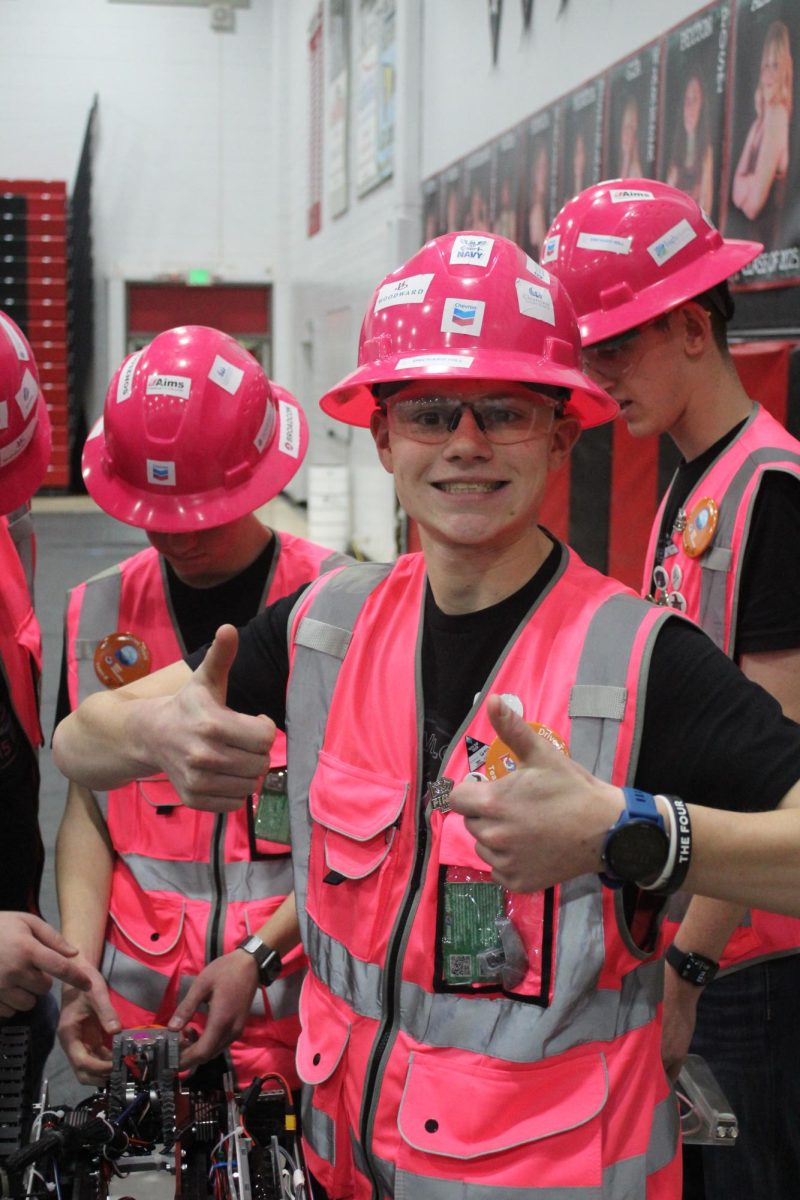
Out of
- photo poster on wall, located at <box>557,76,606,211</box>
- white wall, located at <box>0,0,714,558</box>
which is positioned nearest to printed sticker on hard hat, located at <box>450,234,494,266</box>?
photo poster on wall, located at <box>557,76,606,211</box>

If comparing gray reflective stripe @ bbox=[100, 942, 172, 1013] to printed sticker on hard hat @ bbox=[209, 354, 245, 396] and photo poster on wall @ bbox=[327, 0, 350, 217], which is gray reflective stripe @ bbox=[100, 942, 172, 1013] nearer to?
printed sticker on hard hat @ bbox=[209, 354, 245, 396]

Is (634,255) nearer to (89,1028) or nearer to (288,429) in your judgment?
(288,429)

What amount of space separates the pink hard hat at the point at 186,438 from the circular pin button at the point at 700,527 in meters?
0.74

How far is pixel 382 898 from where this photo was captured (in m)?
1.43

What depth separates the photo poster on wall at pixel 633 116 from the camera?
4016 mm

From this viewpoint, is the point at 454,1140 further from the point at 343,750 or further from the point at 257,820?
the point at 257,820

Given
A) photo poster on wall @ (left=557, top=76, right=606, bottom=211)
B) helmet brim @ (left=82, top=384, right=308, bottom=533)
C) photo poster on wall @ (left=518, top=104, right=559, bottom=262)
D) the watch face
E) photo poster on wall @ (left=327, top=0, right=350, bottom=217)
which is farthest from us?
photo poster on wall @ (left=327, top=0, right=350, bottom=217)

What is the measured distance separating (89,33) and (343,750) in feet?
50.2

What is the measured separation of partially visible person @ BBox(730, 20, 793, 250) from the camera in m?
3.11

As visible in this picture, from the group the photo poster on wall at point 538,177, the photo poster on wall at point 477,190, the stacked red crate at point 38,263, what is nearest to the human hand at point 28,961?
the photo poster on wall at point 538,177

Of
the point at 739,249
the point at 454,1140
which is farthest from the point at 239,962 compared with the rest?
the point at 739,249

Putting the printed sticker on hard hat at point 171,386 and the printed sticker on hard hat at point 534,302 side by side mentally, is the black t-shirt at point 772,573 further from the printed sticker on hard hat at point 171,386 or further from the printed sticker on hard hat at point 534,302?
the printed sticker on hard hat at point 171,386

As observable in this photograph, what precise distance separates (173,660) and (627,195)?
120 cm

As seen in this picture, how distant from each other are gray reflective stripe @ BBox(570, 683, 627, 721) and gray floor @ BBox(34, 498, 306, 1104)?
7.48ft
